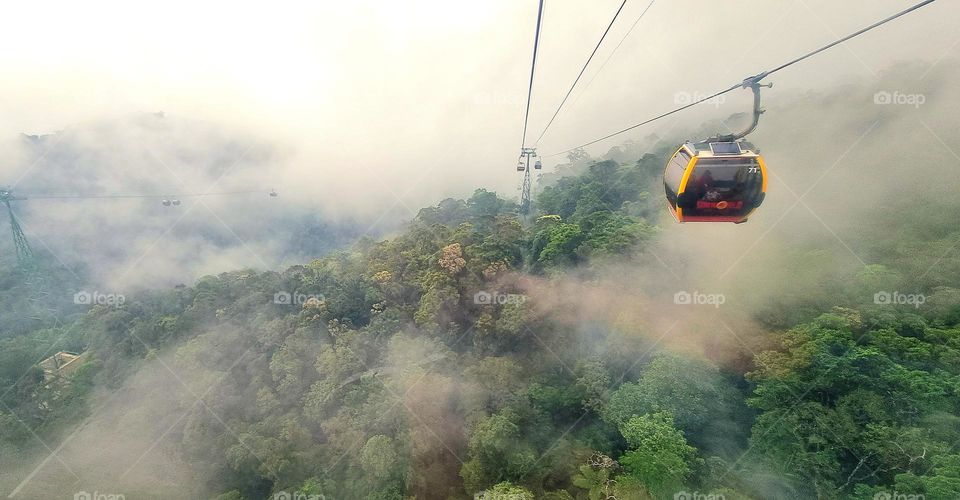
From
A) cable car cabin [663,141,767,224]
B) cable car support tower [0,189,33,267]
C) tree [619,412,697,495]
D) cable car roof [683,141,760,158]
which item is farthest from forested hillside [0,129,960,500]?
cable car support tower [0,189,33,267]

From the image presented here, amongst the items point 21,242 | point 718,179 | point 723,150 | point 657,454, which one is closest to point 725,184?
point 718,179

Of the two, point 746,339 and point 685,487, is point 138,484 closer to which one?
point 685,487

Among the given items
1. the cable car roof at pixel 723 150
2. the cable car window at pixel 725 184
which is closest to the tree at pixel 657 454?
the cable car window at pixel 725 184

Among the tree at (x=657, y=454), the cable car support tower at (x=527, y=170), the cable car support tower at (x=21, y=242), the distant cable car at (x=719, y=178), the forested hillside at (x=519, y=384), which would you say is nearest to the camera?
the distant cable car at (x=719, y=178)

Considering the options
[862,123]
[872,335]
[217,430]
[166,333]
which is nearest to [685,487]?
[872,335]

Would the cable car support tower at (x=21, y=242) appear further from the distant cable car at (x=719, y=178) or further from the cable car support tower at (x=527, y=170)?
the distant cable car at (x=719, y=178)

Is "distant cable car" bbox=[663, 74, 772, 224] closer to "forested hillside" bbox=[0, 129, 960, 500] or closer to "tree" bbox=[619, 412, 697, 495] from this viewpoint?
"tree" bbox=[619, 412, 697, 495]

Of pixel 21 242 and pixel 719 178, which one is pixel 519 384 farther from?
pixel 21 242
